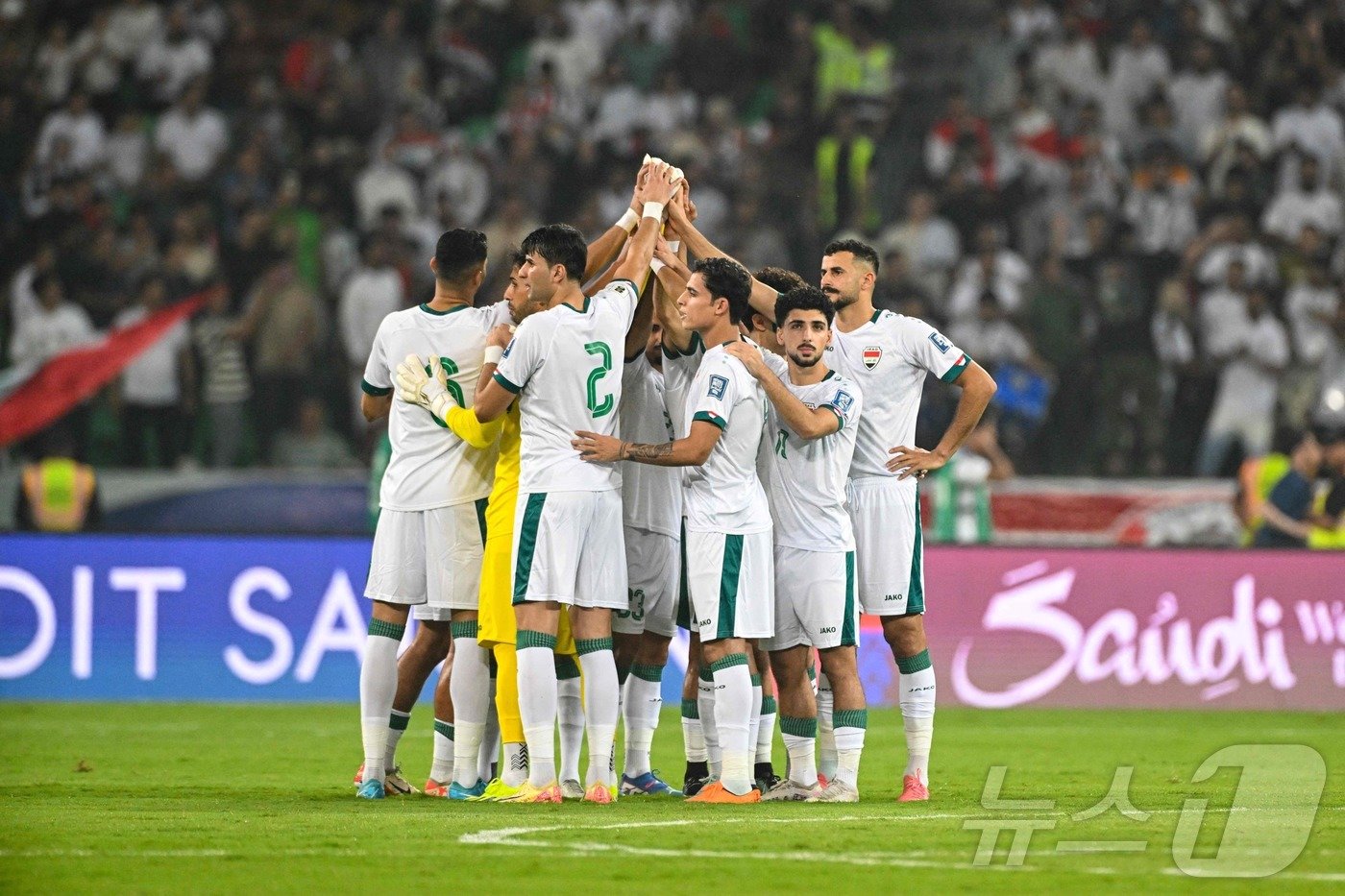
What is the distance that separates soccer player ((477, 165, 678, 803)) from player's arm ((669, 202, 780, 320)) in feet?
2.42

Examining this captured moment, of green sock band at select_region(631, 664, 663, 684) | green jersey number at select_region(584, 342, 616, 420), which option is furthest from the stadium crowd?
green jersey number at select_region(584, 342, 616, 420)

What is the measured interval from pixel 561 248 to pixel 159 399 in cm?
1031

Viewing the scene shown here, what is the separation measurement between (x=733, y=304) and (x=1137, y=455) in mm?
10351

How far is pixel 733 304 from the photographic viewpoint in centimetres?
890

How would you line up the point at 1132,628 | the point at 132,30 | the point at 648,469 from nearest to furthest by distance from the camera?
1. the point at 648,469
2. the point at 1132,628
3. the point at 132,30

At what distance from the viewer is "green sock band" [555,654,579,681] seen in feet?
30.7

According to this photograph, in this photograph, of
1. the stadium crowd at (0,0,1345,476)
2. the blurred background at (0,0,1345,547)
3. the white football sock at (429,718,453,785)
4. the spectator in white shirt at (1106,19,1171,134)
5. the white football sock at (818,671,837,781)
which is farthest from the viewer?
the spectator in white shirt at (1106,19,1171,134)

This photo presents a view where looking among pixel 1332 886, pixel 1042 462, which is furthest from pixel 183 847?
pixel 1042 462

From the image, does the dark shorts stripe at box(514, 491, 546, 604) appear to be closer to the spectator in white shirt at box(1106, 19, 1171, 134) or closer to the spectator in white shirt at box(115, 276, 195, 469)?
the spectator in white shirt at box(115, 276, 195, 469)

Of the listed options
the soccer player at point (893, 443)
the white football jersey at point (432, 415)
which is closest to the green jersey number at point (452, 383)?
the white football jersey at point (432, 415)

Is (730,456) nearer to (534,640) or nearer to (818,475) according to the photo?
(818,475)

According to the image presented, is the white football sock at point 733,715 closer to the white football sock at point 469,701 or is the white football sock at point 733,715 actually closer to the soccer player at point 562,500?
the soccer player at point 562,500

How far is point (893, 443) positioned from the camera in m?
9.38

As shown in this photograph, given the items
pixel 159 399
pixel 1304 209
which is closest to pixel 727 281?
pixel 159 399
